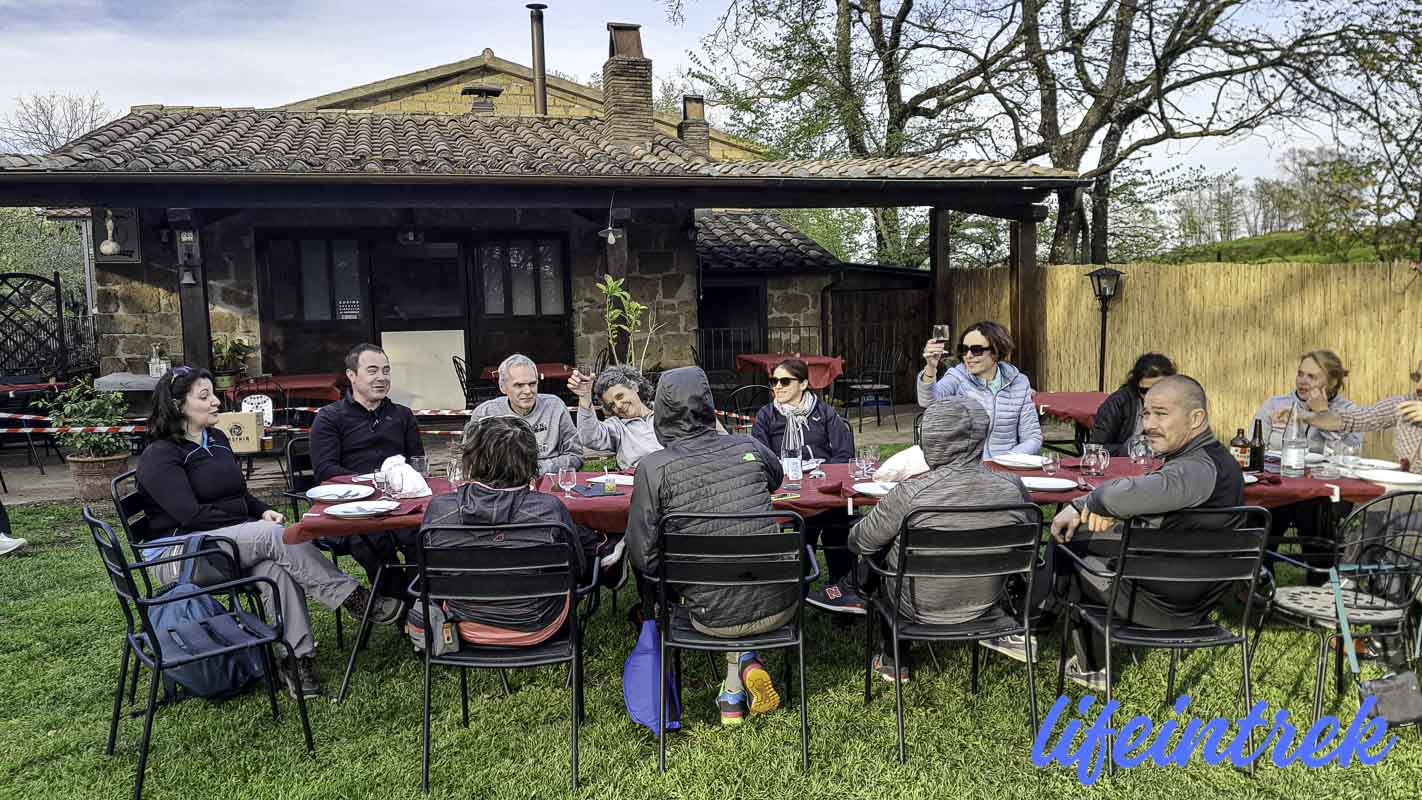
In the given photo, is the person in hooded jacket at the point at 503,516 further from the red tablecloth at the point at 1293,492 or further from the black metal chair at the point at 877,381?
the black metal chair at the point at 877,381

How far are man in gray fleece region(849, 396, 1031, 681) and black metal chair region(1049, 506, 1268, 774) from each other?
0.35 meters

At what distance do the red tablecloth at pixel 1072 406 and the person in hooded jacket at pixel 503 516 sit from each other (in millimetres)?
4309

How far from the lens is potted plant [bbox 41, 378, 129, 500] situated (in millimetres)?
7145

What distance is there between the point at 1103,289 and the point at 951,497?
7.68 meters

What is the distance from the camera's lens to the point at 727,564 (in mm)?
3184

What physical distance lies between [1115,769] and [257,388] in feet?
27.0

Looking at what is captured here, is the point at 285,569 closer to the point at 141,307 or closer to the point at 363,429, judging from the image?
the point at 363,429

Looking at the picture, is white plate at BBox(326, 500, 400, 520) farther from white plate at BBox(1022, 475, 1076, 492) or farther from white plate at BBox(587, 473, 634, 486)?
white plate at BBox(1022, 475, 1076, 492)

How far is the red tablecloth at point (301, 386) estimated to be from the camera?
30.0 ft

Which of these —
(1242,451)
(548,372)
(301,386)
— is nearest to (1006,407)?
(1242,451)

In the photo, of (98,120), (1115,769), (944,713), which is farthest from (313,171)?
(98,120)

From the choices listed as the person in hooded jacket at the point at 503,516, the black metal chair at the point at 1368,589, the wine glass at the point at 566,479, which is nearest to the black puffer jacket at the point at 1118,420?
the black metal chair at the point at 1368,589

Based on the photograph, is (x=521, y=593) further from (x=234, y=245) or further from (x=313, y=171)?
(x=234, y=245)

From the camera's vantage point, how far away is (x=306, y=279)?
11.0m
